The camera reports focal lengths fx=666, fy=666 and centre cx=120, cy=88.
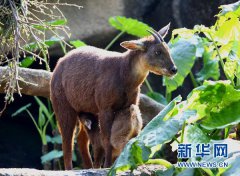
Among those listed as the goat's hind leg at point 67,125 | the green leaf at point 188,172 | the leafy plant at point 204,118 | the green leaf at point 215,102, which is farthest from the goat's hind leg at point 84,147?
the green leaf at point 188,172

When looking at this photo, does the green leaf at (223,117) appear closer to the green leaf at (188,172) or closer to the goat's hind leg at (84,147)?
the green leaf at (188,172)

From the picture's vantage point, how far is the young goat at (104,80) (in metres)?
6.34

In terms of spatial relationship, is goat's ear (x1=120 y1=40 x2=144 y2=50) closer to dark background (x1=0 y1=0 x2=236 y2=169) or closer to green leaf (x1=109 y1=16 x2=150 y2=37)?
green leaf (x1=109 y1=16 x2=150 y2=37)

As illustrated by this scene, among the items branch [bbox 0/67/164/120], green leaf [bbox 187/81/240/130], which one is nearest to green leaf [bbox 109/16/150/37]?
branch [bbox 0/67/164/120]

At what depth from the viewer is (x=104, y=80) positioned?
6422mm

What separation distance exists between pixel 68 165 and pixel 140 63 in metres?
1.31

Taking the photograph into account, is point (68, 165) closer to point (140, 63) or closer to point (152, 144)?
point (140, 63)

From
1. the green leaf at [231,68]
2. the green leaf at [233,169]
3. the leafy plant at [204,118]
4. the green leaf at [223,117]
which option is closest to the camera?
the green leaf at [233,169]

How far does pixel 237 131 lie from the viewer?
5902 mm

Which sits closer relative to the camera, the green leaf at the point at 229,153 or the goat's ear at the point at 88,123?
the green leaf at the point at 229,153

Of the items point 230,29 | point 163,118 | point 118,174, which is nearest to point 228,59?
point 230,29

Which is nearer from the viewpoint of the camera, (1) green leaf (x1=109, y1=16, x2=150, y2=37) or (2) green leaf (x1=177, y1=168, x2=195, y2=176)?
(2) green leaf (x1=177, y1=168, x2=195, y2=176)

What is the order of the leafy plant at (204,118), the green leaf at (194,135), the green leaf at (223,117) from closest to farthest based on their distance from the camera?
the leafy plant at (204,118) < the green leaf at (194,135) < the green leaf at (223,117)

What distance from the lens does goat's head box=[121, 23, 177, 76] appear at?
6.34 metres
